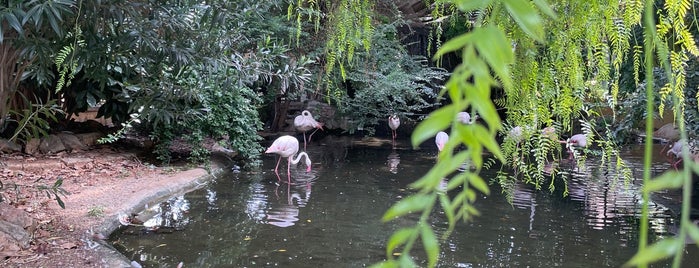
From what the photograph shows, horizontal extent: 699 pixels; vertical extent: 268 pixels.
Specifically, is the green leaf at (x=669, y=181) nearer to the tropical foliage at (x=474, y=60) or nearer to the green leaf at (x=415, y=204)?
the tropical foliage at (x=474, y=60)

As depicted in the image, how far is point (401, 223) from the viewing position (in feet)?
17.9

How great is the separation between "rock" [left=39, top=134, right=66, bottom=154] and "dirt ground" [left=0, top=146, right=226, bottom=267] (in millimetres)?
179

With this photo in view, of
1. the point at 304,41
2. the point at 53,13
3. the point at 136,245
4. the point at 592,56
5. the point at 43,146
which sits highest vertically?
the point at 304,41

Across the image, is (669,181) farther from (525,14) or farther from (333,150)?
(333,150)

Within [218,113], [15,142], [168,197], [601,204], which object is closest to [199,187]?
[168,197]

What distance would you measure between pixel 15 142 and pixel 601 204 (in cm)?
632

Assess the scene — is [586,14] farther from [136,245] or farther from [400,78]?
[400,78]

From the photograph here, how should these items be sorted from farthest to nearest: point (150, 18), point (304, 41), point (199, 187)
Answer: point (304, 41), point (199, 187), point (150, 18)

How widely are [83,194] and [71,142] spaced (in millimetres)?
2240

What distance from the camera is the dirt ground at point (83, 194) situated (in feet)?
13.0

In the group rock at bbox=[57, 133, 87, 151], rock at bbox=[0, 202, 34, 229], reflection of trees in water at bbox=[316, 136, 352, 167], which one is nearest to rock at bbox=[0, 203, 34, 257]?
rock at bbox=[0, 202, 34, 229]

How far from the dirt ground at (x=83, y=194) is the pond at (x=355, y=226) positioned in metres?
0.22

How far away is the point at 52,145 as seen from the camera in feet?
24.2

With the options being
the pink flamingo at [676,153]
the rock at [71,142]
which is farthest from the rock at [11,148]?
the pink flamingo at [676,153]
